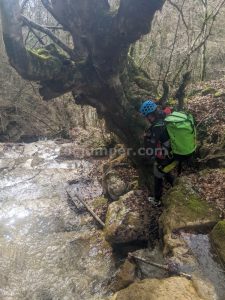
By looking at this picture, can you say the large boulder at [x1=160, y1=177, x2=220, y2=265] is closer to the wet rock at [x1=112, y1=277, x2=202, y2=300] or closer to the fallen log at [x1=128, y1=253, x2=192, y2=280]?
the fallen log at [x1=128, y1=253, x2=192, y2=280]

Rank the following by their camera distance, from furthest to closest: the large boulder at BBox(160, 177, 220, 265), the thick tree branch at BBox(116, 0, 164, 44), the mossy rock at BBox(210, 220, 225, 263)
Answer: the thick tree branch at BBox(116, 0, 164, 44) → the large boulder at BBox(160, 177, 220, 265) → the mossy rock at BBox(210, 220, 225, 263)

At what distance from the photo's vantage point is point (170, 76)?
1438 centimetres

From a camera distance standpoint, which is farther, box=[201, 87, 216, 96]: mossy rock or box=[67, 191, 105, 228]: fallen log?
box=[201, 87, 216, 96]: mossy rock

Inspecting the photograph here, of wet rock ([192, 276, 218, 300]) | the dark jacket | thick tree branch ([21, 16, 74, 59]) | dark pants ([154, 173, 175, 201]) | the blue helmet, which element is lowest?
wet rock ([192, 276, 218, 300])

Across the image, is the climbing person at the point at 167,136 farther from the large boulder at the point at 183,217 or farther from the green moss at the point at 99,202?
the green moss at the point at 99,202

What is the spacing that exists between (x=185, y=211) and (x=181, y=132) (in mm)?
1465

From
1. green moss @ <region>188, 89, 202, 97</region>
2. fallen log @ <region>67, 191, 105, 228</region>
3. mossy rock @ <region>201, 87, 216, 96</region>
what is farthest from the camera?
green moss @ <region>188, 89, 202, 97</region>

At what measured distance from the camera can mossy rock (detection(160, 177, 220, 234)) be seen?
19.2 feet

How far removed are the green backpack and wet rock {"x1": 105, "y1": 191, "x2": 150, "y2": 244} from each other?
1.79 metres

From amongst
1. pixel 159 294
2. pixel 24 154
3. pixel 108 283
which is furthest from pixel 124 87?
pixel 24 154

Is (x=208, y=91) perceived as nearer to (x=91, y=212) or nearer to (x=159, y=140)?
(x=159, y=140)

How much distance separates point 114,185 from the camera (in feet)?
29.9

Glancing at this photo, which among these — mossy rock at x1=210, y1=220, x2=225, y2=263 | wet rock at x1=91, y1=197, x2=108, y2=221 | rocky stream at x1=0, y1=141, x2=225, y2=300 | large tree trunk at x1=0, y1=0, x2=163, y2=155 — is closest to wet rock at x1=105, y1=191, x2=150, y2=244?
rocky stream at x1=0, y1=141, x2=225, y2=300

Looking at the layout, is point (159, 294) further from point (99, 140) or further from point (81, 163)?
point (99, 140)
